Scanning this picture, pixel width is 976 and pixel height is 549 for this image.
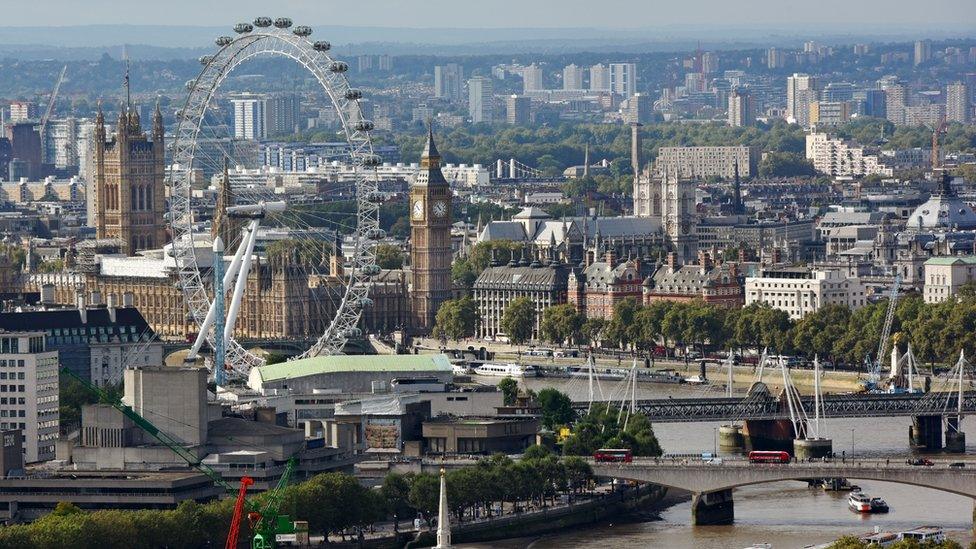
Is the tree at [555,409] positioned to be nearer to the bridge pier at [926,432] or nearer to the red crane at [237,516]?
the bridge pier at [926,432]

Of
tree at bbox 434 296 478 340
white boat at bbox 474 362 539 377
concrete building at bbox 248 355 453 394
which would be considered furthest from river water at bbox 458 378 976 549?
tree at bbox 434 296 478 340

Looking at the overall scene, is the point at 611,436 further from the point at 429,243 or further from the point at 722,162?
the point at 722,162

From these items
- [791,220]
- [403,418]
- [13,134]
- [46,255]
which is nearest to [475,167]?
[13,134]

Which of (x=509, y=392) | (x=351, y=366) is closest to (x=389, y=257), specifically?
(x=509, y=392)

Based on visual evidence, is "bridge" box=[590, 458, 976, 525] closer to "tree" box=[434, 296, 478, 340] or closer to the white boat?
the white boat

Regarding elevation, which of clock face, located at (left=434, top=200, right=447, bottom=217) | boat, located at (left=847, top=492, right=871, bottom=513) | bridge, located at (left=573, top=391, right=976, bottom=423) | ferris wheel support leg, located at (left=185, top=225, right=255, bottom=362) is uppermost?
clock face, located at (left=434, top=200, right=447, bottom=217)

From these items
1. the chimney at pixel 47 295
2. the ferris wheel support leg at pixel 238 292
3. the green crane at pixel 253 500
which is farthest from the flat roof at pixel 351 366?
the chimney at pixel 47 295
